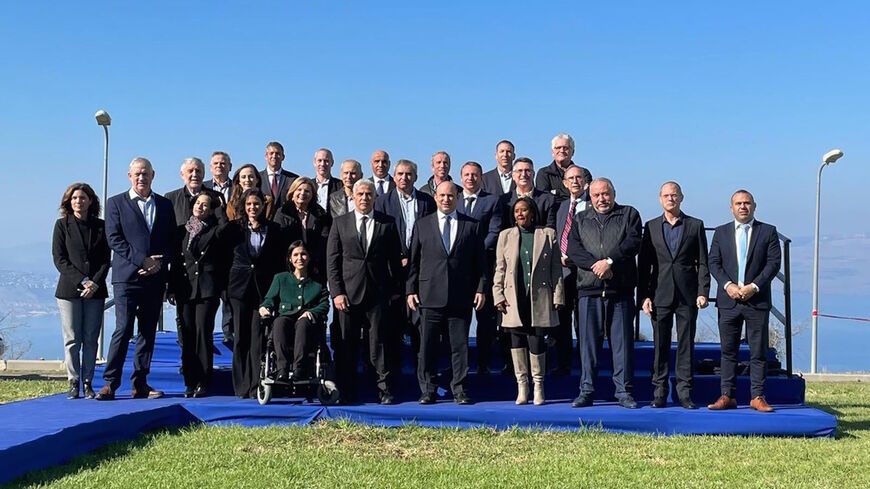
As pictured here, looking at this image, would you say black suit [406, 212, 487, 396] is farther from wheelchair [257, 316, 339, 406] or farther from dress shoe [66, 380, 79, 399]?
dress shoe [66, 380, 79, 399]

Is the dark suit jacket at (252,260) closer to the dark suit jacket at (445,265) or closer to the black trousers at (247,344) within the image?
the black trousers at (247,344)

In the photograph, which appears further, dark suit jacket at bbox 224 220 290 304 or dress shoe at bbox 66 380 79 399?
dress shoe at bbox 66 380 79 399

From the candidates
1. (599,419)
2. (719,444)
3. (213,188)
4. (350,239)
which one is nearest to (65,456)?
(350,239)

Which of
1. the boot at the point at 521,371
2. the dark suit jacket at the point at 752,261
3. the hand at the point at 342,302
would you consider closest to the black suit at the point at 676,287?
the dark suit jacket at the point at 752,261

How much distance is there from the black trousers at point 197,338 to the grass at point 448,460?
77 centimetres

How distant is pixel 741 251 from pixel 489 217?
Answer: 2160 millimetres

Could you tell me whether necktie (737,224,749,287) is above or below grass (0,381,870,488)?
above

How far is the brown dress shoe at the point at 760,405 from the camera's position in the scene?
7.58m

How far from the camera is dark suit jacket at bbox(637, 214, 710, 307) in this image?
7.59 m

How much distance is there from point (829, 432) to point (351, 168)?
15.4ft

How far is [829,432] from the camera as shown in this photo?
24.4ft

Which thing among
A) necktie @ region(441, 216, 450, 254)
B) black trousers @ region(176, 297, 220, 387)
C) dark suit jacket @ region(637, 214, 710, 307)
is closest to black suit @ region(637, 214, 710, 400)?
dark suit jacket @ region(637, 214, 710, 307)

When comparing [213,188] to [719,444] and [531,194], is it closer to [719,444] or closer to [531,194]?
[531,194]

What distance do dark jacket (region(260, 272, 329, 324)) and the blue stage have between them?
0.80 meters
